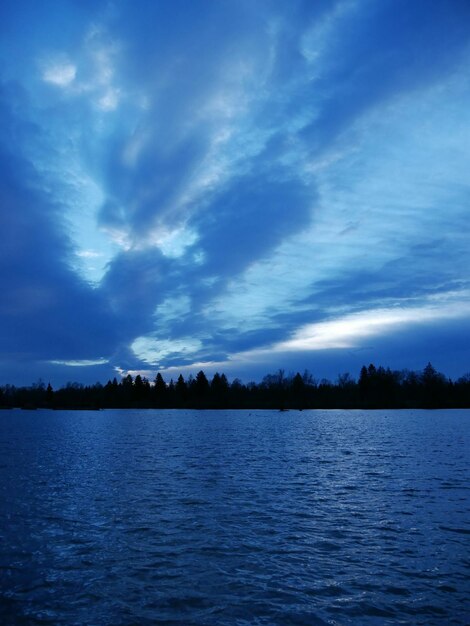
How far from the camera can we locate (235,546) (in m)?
17.5

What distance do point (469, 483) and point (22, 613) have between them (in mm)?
29295

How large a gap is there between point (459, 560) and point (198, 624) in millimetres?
10379

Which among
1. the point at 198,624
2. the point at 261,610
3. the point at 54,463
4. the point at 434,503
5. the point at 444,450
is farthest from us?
the point at 444,450

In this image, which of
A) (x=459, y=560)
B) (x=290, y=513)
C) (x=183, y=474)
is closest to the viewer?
(x=459, y=560)

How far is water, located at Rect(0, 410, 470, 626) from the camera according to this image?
1212cm

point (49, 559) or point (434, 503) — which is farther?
point (434, 503)

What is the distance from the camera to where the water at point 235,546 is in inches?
477

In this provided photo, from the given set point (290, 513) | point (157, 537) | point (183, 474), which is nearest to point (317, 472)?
point (183, 474)

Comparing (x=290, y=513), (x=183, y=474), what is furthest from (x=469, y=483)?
(x=183, y=474)

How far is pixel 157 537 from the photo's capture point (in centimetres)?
1870

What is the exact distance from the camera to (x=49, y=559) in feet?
52.9

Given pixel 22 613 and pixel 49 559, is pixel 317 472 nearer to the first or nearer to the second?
pixel 49 559

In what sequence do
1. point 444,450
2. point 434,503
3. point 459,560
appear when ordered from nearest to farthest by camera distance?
point 459,560
point 434,503
point 444,450

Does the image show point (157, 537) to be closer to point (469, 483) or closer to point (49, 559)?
point (49, 559)
